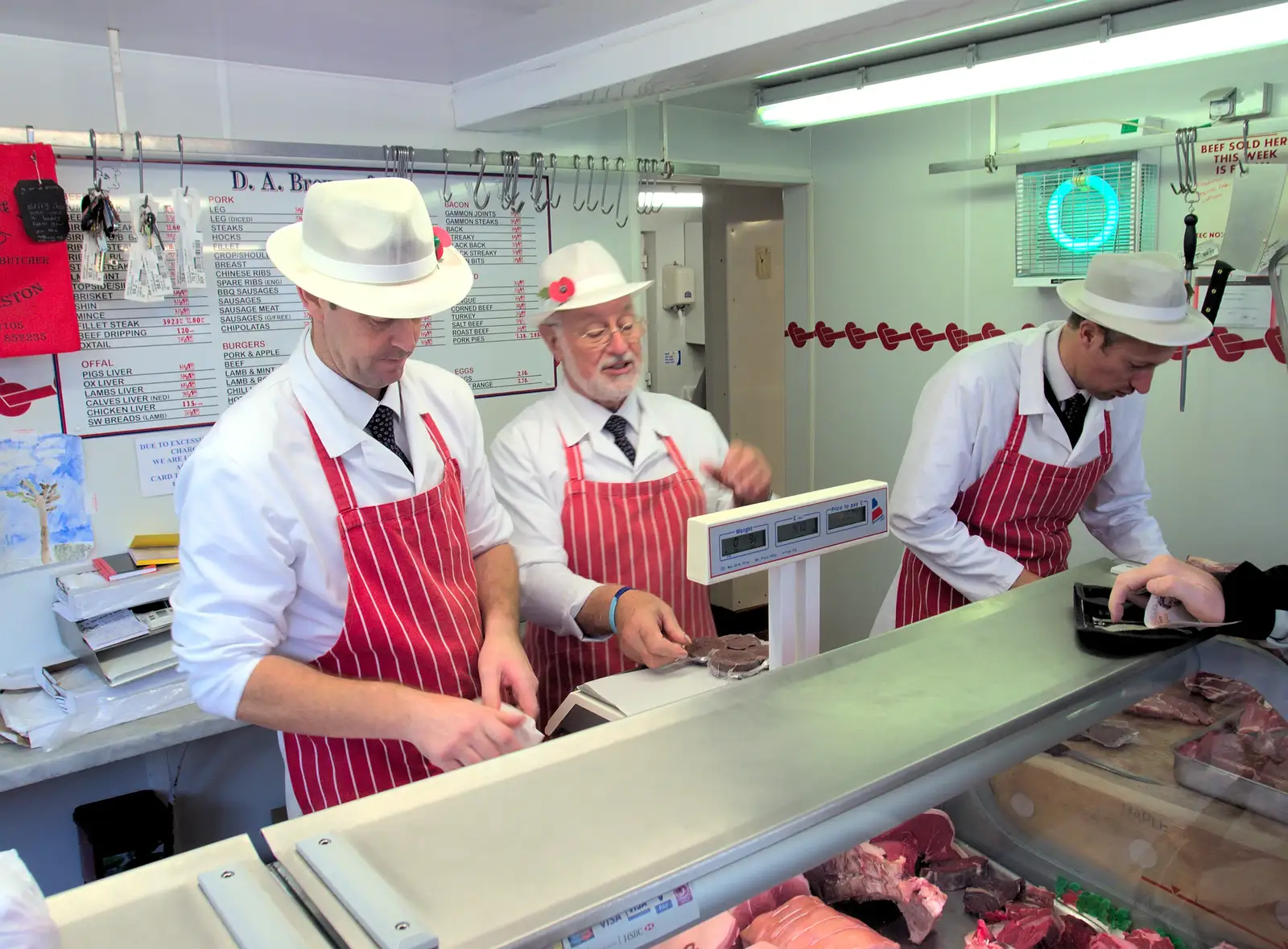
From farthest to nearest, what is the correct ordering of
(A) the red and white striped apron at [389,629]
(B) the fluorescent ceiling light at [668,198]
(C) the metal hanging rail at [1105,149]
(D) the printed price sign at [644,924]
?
(B) the fluorescent ceiling light at [668,198]
(C) the metal hanging rail at [1105,149]
(A) the red and white striped apron at [389,629]
(D) the printed price sign at [644,924]

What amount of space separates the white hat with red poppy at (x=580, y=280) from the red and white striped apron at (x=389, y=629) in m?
0.88

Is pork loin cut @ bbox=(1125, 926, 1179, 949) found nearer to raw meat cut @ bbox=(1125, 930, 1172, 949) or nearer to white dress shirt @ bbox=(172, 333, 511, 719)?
raw meat cut @ bbox=(1125, 930, 1172, 949)

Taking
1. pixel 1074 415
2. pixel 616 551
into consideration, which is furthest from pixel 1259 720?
pixel 616 551

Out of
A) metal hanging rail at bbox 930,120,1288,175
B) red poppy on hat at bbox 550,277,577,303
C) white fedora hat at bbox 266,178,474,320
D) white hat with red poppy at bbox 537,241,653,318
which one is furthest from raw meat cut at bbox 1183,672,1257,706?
metal hanging rail at bbox 930,120,1288,175

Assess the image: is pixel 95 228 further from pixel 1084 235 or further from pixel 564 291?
pixel 1084 235

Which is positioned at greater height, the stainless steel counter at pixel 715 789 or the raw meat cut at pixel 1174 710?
the stainless steel counter at pixel 715 789

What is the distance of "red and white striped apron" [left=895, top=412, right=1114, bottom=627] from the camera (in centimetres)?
280

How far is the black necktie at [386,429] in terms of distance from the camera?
200 cm

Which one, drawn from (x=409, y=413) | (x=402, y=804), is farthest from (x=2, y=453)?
(x=402, y=804)

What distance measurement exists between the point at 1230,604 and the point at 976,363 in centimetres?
137

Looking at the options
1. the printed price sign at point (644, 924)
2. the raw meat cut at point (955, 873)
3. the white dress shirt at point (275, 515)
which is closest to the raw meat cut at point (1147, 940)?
the raw meat cut at point (955, 873)

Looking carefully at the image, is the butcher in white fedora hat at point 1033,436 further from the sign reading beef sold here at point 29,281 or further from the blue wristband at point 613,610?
the sign reading beef sold here at point 29,281

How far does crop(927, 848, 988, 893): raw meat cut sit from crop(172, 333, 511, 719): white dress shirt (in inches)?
45.1

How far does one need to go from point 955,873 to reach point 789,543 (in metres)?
0.61
